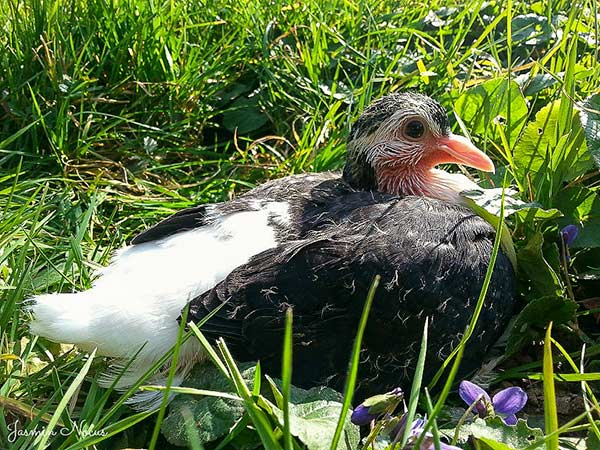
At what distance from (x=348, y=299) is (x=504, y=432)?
1.73 ft

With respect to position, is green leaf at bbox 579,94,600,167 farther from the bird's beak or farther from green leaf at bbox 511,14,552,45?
green leaf at bbox 511,14,552,45

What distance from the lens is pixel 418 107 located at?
95.6 inches

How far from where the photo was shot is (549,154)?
231 cm

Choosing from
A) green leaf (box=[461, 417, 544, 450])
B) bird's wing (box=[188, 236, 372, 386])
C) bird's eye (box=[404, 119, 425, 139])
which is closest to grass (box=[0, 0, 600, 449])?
bird's eye (box=[404, 119, 425, 139])

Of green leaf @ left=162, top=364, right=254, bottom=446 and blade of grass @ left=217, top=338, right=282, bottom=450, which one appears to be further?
green leaf @ left=162, top=364, right=254, bottom=446

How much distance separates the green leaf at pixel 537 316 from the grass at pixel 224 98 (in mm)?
165

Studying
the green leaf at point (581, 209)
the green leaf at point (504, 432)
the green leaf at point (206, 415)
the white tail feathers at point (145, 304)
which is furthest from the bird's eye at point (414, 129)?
the green leaf at point (504, 432)

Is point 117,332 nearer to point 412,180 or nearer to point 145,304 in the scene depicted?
point 145,304

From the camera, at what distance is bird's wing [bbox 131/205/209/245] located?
2.24m

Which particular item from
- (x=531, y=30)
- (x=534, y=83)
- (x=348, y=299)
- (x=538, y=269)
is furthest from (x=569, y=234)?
(x=531, y=30)

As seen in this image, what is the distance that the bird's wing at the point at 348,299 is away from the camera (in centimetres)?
190

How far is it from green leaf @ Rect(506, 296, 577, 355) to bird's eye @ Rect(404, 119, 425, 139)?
0.68 metres

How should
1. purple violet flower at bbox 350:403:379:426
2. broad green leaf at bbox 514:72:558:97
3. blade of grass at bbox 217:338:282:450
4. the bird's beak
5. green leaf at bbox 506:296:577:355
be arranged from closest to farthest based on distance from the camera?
blade of grass at bbox 217:338:282:450, purple violet flower at bbox 350:403:379:426, green leaf at bbox 506:296:577:355, the bird's beak, broad green leaf at bbox 514:72:558:97

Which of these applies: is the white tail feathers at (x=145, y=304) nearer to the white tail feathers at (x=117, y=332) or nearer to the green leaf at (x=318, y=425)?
the white tail feathers at (x=117, y=332)
